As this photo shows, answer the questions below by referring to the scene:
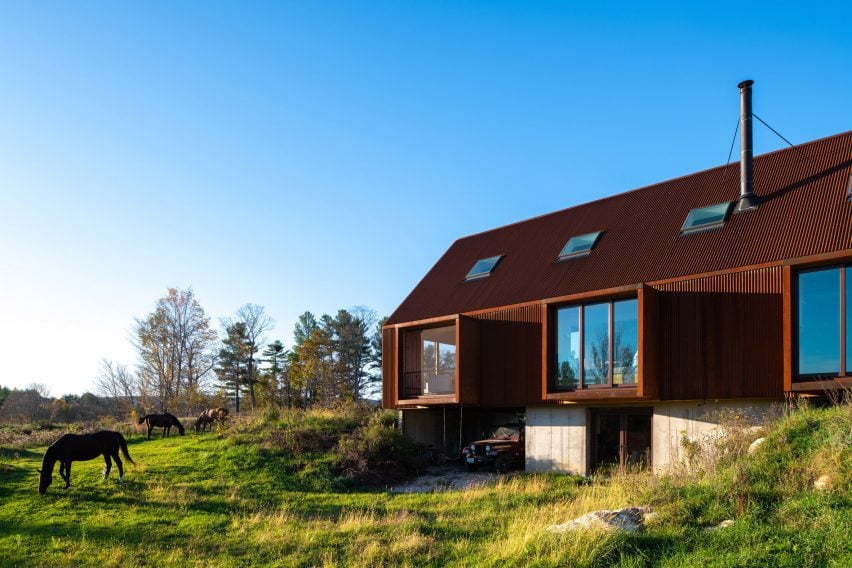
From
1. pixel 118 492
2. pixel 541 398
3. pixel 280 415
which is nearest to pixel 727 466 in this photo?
pixel 541 398

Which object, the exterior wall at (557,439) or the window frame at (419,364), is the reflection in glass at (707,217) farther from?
the window frame at (419,364)

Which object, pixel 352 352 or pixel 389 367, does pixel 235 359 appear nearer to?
pixel 352 352

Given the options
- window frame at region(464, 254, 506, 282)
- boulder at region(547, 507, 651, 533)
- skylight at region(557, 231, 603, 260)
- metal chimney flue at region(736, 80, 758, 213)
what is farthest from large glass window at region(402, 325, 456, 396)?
boulder at region(547, 507, 651, 533)

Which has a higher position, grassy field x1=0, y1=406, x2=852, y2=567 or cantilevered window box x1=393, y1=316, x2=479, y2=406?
cantilevered window box x1=393, y1=316, x2=479, y2=406

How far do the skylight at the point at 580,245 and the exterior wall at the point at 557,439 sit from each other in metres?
4.71

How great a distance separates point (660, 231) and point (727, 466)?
925cm

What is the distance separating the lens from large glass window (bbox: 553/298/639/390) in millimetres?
17578

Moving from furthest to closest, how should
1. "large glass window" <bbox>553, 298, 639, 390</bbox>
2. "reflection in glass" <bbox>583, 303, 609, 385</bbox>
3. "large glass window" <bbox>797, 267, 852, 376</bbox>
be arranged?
"reflection in glass" <bbox>583, 303, 609, 385</bbox> < "large glass window" <bbox>553, 298, 639, 390</bbox> < "large glass window" <bbox>797, 267, 852, 376</bbox>

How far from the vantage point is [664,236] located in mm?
19828

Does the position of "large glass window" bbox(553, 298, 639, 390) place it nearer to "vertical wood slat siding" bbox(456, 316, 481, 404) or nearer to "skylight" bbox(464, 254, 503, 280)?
"vertical wood slat siding" bbox(456, 316, 481, 404)

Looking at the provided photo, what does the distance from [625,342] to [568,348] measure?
1762mm

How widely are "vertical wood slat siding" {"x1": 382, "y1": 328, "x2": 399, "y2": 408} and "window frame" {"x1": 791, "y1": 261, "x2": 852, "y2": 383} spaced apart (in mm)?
12648

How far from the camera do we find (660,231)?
20156 millimetres

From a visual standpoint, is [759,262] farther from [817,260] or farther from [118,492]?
[118,492]
